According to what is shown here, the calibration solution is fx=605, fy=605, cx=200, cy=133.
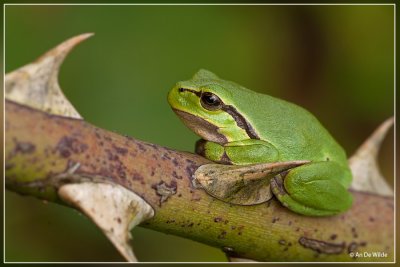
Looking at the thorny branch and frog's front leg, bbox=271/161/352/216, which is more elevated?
the thorny branch

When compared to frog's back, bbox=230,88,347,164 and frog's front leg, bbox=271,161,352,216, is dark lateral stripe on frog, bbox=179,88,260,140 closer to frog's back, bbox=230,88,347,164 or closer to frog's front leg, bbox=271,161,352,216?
frog's back, bbox=230,88,347,164

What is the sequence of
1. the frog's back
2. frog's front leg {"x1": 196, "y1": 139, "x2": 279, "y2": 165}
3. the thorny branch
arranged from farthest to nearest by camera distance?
the frog's back
frog's front leg {"x1": 196, "y1": 139, "x2": 279, "y2": 165}
the thorny branch

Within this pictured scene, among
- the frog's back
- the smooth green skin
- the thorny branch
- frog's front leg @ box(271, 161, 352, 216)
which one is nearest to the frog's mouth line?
the smooth green skin

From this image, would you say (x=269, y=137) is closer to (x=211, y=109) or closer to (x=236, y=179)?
(x=211, y=109)

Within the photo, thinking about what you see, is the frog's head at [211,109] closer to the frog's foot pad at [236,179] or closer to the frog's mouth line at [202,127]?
the frog's mouth line at [202,127]

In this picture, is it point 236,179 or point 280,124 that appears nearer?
point 236,179

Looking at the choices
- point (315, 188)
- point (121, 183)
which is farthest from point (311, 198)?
point (121, 183)

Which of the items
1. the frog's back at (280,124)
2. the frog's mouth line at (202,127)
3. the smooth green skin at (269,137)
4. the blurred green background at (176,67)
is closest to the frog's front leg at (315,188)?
the smooth green skin at (269,137)
